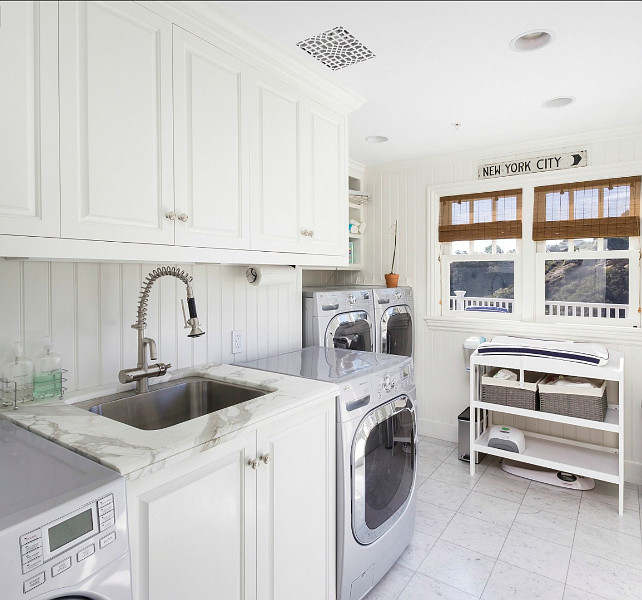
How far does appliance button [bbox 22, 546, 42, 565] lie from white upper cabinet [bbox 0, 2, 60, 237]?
26.8 inches

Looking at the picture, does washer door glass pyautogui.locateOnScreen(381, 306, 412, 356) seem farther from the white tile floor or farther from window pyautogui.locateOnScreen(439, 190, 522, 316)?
the white tile floor

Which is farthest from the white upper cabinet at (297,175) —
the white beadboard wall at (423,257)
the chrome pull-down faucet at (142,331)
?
the white beadboard wall at (423,257)

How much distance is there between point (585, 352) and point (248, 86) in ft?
7.48

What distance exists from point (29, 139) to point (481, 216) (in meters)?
2.95

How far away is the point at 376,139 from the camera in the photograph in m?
3.01

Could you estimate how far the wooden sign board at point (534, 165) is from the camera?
2.93 m

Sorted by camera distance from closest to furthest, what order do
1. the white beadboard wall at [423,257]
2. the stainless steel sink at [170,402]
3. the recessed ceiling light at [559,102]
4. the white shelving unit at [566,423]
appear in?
the stainless steel sink at [170,402]
the recessed ceiling light at [559,102]
the white shelving unit at [566,423]
the white beadboard wall at [423,257]

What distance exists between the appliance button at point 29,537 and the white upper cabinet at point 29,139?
2.15ft

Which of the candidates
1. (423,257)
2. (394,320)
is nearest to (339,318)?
(394,320)

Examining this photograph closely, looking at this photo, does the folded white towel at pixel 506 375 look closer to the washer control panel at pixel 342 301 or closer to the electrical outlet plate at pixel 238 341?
the washer control panel at pixel 342 301

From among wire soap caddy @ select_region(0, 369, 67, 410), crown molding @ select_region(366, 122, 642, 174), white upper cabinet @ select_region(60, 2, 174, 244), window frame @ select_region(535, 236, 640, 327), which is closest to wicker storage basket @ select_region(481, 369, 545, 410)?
window frame @ select_region(535, 236, 640, 327)

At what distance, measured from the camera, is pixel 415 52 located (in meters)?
1.78

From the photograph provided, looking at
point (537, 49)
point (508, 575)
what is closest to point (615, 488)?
point (508, 575)

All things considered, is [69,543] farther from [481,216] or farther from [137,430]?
[481,216]
